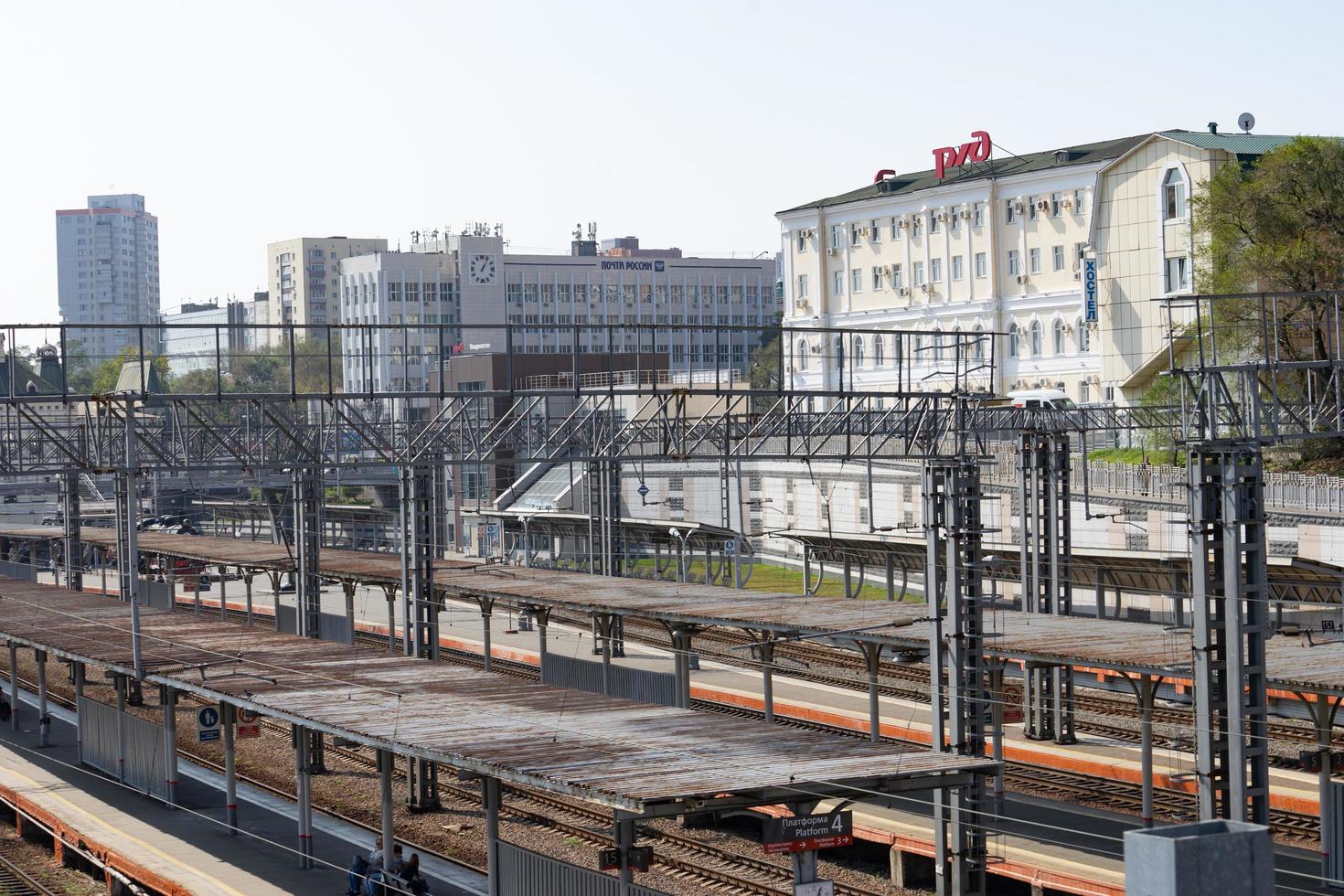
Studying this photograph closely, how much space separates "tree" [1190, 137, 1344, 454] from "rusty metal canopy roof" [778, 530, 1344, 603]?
12.0 meters

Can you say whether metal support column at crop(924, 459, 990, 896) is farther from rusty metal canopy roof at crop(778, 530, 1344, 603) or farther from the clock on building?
the clock on building

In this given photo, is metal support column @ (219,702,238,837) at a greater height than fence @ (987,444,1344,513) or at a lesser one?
lesser

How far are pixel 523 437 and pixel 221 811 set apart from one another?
829 centimetres

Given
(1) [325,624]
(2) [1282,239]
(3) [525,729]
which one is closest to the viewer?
(3) [525,729]

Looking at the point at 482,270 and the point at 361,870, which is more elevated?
the point at 482,270

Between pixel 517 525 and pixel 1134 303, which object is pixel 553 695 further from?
pixel 1134 303

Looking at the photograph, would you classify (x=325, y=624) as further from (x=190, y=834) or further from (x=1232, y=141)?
(x=1232, y=141)

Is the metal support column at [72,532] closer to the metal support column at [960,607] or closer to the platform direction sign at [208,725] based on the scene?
the platform direction sign at [208,725]

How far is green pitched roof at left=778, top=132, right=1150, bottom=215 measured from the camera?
62844 millimetres

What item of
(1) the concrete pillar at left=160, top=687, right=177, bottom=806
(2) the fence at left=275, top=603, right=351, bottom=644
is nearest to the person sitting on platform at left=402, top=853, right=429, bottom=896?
(1) the concrete pillar at left=160, top=687, right=177, bottom=806

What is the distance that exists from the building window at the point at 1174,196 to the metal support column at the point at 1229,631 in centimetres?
4290

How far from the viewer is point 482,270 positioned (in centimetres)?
13050

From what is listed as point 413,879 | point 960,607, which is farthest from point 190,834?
point 960,607

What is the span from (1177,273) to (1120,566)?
27108mm
